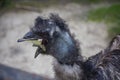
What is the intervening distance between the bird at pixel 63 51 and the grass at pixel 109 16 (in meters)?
2.58

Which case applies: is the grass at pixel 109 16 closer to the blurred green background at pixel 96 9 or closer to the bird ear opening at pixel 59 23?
the blurred green background at pixel 96 9

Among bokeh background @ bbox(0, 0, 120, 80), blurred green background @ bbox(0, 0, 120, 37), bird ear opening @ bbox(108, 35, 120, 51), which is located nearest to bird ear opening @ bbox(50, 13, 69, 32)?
bird ear opening @ bbox(108, 35, 120, 51)

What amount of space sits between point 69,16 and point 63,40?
3.42 meters

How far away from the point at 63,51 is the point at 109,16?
332 centimetres

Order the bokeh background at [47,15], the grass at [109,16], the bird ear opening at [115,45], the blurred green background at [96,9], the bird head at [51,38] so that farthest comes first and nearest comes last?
the blurred green background at [96,9]
the grass at [109,16]
the bokeh background at [47,15]
the bird ear opening at [115,45]
the bird head at [51,38]

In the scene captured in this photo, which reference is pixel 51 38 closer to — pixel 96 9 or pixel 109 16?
pixel 109 16

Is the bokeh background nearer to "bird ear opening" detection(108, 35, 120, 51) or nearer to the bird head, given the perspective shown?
"bird ear opening" detection(108, 35, 120, 51)

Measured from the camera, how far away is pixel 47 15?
18.3 feet

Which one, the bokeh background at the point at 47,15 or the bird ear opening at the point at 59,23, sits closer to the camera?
the bird ear opening at the point at 59,23

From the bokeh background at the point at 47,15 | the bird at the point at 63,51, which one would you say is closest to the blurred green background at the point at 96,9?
the bokeh background at the point at 47,15

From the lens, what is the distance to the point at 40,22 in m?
2.71

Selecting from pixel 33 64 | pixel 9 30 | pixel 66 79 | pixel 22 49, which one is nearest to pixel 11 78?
pixel 66 79

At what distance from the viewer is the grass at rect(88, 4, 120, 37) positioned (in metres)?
5.62

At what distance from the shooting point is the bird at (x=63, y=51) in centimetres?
268
